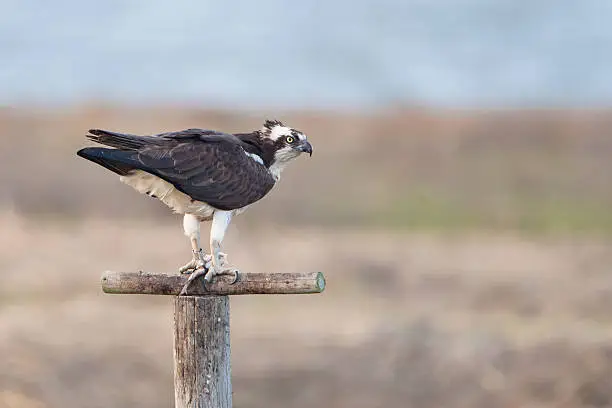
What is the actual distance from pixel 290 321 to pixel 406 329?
2013 millimetres

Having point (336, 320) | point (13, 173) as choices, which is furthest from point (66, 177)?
point (336, 320)

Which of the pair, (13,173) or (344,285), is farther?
(13,173)

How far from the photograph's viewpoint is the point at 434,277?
823 inches

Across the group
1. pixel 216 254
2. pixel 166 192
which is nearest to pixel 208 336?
pixel 216 254

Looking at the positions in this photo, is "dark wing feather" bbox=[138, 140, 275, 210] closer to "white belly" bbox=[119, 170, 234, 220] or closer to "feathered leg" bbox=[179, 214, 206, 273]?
"white belly" bbox=[119, 170, 234, 220]

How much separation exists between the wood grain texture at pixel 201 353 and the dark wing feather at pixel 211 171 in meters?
0.78

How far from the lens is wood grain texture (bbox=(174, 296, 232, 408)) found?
7.45 meters

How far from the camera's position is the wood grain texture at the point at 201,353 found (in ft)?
24.4

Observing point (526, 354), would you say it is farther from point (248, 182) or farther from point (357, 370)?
point (248, 182)

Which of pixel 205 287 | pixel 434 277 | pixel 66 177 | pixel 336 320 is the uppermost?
pixel 66 177

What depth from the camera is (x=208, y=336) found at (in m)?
7.45

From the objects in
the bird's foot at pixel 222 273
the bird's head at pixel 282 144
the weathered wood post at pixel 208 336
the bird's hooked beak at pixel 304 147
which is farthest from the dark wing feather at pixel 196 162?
the weathered wood post at pixel 208 336

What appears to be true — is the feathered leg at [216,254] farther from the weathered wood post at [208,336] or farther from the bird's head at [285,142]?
the bird's head at [285,142]

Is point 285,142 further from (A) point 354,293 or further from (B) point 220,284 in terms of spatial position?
(A) point 354,293
